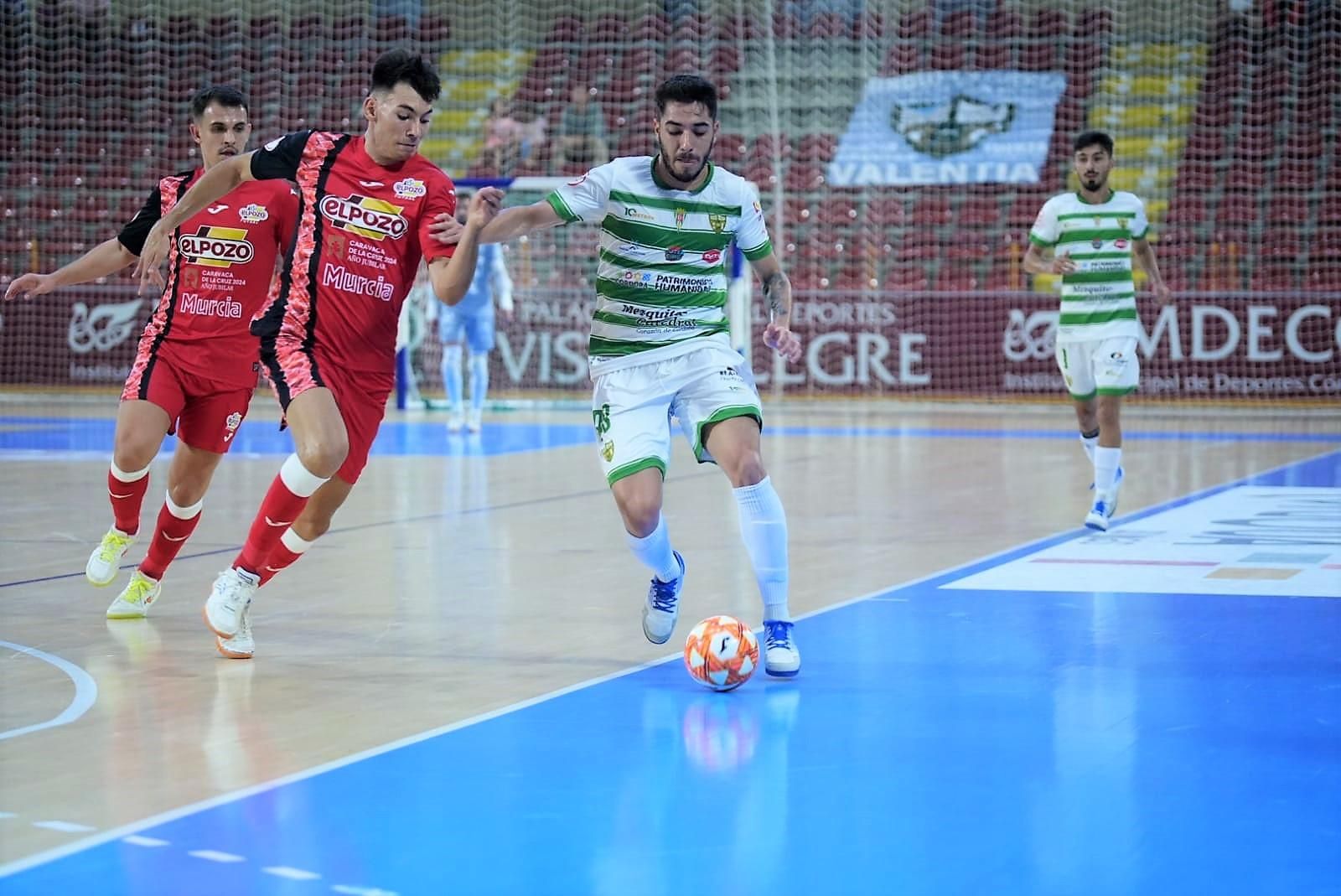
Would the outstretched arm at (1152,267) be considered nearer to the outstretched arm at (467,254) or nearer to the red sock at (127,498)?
the outstretched arm at (467,254)

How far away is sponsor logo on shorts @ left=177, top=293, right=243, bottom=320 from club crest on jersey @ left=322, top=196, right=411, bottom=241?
3.47 ft

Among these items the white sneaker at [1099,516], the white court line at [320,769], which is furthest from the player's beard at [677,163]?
the white sneaker at [1099,516]

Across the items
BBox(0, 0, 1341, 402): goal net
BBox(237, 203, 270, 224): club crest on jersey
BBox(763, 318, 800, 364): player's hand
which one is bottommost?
BBox(763, 318, 800, 364): player's hand

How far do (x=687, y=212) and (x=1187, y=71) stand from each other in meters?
18.9

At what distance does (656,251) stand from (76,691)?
207 cm

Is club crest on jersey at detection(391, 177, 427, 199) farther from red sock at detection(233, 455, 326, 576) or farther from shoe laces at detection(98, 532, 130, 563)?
shoe laces at detection(98, 532, 130, 563)

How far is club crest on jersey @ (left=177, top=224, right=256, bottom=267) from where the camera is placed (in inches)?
241

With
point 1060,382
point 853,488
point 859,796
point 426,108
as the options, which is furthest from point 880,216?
point 859,796

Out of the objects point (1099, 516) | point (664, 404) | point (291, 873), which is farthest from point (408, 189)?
point (1099, 516)

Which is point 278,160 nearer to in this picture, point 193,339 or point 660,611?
point 193,339

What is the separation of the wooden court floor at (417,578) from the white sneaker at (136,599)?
10cm

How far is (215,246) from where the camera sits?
6.12m

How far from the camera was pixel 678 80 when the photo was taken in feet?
16.2

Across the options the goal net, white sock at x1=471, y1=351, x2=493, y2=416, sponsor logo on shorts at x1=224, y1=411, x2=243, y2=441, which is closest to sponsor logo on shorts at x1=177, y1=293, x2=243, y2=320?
sponsor logo on shorts at x1=224, y1=411, x2=243, y2=441
